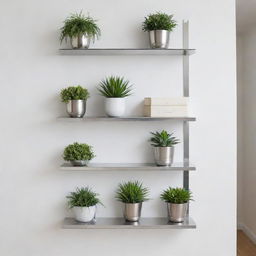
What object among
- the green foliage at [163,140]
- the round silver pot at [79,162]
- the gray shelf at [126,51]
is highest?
the gray shelf at [126,51]

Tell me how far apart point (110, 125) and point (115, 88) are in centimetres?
26

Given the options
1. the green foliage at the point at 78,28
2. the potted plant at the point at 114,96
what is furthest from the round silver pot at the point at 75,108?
the green foliage at the point at 78,28

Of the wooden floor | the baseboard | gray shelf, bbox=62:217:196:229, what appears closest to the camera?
gray shelf, bbox=62:217:196:229

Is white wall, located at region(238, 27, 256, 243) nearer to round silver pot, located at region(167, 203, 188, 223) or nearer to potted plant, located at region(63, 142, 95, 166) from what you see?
round silver pot, located at region(167, 203, 188, 223)

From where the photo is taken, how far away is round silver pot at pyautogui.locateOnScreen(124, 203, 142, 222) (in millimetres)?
2443

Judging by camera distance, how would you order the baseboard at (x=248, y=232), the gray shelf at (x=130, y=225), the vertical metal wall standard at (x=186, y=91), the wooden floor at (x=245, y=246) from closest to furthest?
the gray shelf at (x=130, y=225), the vertical metal wall standard at (x=186, y=91), the wooden floor at (x=245, y=246), the baseboard at (x=248, y=232)

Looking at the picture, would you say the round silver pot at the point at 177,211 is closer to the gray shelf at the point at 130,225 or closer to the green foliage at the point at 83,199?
the gray shelf at the point at 130,225

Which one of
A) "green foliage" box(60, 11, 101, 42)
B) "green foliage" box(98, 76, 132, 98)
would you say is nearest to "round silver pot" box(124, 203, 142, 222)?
"green foliage" box(98, 76, 132, 98)

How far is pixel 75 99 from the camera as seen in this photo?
2432 millimetres

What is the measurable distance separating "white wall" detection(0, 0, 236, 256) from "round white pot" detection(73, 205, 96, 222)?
145mm

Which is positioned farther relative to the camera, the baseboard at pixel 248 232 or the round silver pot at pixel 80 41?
the baseboard at pixel 248 232

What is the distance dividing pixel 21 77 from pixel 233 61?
1.37 m

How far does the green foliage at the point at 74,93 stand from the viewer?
244cm

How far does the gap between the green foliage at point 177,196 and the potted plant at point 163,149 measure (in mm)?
180
